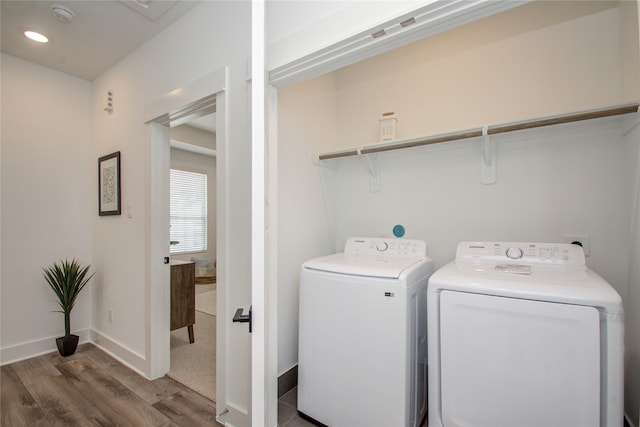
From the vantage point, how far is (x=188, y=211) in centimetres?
538

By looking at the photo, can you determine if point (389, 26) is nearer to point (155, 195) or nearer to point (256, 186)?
point (256, 186)

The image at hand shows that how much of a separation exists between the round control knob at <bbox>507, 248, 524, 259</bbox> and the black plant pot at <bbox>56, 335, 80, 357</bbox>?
3.43m

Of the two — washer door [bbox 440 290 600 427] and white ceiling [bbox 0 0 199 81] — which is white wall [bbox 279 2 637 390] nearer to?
washer door [bbox 440 290 600 427]

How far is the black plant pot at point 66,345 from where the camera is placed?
94.2 inches

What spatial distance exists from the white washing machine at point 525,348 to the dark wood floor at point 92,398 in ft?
4.56

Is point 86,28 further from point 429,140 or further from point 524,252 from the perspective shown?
point 524,252

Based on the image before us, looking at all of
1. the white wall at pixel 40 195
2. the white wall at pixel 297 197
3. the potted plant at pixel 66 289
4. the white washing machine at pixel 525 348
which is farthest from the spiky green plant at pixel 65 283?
the white washing machine at pixel 525 348

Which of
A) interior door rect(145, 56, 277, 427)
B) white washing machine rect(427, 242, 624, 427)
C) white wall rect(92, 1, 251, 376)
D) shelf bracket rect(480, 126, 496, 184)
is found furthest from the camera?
shelf bracket rect(480, 126, 496, 184)

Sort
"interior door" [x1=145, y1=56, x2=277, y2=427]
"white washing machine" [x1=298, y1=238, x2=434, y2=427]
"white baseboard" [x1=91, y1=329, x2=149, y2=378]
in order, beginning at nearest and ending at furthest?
"interior door" [x1=145, y1=56, x2=277, y2=427] < "white washing machine" [x1=298, y1=238, x2=434, y2=427] < "white baseboard" [x1=91, y1=329, x2=149, y2=378]

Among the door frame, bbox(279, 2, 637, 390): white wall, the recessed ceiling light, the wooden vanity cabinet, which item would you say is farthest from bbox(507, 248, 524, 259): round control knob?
the recessed ceiling light

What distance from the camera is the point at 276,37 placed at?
1.48m

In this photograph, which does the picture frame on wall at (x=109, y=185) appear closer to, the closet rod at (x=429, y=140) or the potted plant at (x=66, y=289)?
the potted plant at (x=66, y=289)

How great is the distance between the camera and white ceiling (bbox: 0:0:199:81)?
1775mm

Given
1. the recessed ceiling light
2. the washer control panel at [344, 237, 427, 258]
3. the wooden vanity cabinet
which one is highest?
the recessed ceiling light
